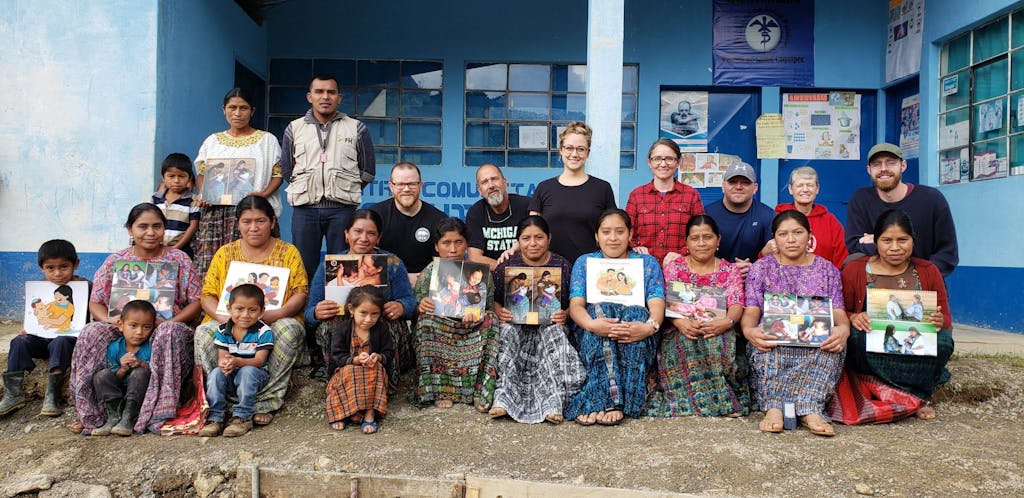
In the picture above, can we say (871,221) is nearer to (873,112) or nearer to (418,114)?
(873,112)

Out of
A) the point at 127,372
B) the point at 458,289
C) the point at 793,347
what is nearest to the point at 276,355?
the point at 127,372

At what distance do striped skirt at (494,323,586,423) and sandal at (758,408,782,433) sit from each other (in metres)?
1.00

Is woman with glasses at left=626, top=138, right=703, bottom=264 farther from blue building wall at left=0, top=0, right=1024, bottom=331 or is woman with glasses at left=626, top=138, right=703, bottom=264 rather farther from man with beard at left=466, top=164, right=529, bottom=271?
blue building wall at left=0, top=0, right=1024, bottom=331

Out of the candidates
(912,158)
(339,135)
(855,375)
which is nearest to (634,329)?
(855,375)

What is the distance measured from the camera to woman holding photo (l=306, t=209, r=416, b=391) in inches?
159

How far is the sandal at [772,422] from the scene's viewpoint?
3.73 m

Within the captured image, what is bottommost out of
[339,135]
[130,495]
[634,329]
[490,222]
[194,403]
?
[130,495]

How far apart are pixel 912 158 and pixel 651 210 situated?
4.66 metres

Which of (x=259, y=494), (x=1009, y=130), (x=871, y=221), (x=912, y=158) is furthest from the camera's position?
(x=912, y=158)

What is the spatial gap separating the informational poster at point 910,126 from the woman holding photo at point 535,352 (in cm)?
517

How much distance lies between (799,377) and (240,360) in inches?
121

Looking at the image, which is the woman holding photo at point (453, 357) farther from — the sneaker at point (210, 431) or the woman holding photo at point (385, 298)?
the sneaker at point (210, 431)

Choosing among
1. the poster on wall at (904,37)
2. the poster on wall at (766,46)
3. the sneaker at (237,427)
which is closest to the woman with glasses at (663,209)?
the sneaker at (237,427)

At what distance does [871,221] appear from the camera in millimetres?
4430
